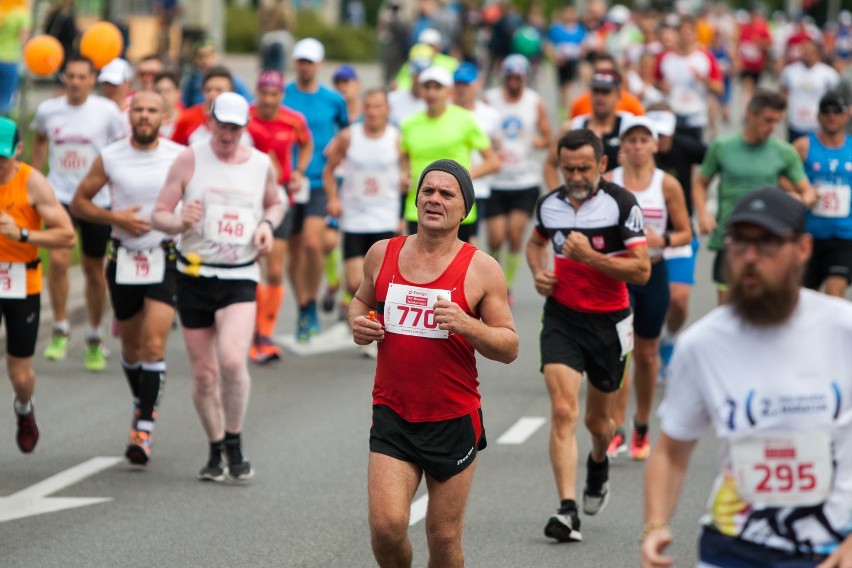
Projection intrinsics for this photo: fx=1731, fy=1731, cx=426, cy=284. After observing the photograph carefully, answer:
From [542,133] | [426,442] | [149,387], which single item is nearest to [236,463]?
[149,387]

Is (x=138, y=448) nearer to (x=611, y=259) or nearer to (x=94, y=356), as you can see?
(x=611, y=259)

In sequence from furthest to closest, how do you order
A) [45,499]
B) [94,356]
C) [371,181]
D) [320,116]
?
[320,116], [371,181], [94,356], [45,499]

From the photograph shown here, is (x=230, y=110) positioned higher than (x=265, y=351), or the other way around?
(x=230, y=110)

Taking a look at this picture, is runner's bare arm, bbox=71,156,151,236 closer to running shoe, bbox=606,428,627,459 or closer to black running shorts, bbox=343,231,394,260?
running shoe, bbox=606,428,627,459

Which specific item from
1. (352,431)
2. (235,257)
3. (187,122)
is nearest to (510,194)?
(187,122)

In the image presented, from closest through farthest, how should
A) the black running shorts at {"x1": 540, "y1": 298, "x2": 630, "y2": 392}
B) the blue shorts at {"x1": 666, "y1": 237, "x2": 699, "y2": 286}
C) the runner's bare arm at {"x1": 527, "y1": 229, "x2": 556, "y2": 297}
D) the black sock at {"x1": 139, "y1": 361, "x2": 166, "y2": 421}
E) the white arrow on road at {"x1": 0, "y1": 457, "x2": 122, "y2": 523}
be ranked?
the black running shorts at {"x1": 540, "y1": 298, "x2": 630, "y2": 392} → the runner's bare arm at {"x1": 527, "y1": 229, "x2": 556, "y2": 297} → the white arrow on road at {"x1": 0, "y1": 457, "x2": 122, "y2": 523} → the black sock at {"x1": 139, "y1": 361, "x2": 166, "y2": 421} → the blue shorts at {"x1": 666, "y1": 237, "x2": 699, "y2": 286}

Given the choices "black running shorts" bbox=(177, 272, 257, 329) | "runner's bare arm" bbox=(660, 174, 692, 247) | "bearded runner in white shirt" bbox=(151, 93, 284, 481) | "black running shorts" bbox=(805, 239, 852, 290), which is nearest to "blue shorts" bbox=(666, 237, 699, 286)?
"black running shorts" bbox=(805, 239, 852, 290)

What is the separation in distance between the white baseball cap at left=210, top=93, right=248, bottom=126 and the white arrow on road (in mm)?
2129

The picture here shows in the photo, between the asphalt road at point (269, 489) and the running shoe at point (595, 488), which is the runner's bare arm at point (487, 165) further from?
the running shoe at point (595, 488)

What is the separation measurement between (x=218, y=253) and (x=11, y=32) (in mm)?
11189

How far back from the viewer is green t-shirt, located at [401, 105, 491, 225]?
13719 mm

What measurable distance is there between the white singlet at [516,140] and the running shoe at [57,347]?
4460 millimetres

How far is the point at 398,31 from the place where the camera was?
35.7m

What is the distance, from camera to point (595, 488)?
871 cm
